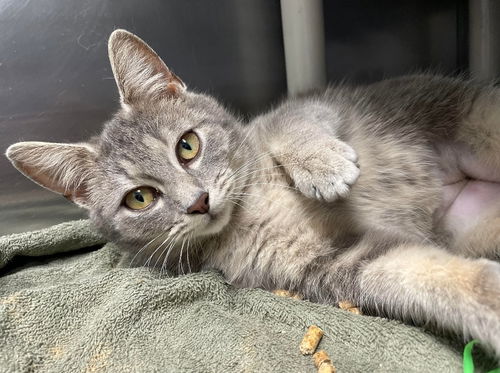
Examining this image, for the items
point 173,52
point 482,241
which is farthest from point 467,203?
point 173,52

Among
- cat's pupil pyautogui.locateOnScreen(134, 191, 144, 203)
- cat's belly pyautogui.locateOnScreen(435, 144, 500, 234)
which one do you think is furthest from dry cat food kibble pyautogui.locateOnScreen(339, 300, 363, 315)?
cat's pupil pyautogui.locateOnScreen(134, 191, 144, 203)

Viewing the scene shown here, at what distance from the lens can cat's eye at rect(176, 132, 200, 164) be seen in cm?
136

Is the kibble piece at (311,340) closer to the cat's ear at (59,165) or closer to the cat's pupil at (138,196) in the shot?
the cat's pupil at (138,196)

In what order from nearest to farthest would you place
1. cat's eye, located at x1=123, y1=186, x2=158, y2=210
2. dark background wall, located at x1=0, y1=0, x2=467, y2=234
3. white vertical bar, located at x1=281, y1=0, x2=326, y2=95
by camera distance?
cat's eye, located at x1=123, y1=186, x2=158, y2=210, dark background wall, located at x1=0, y1=0, x2=467, y2=234, white vertical bar, located at x1=281, y1=0, x2=326, y2=95

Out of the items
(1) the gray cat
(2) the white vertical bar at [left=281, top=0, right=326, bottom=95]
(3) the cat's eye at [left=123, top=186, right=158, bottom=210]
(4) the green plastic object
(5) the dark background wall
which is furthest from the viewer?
(2) the white vertical bar at [left=281, top=0, right=326, bottom=95]

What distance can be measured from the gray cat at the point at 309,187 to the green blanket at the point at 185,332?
0.08 metres

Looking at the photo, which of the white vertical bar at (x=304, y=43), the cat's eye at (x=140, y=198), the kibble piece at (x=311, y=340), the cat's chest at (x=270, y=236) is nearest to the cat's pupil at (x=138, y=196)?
the cat's eye at (x=140, y=198)

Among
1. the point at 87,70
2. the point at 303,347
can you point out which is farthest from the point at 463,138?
the point at 87,70

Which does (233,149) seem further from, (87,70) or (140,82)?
(87,70)

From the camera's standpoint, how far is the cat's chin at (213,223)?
126cm

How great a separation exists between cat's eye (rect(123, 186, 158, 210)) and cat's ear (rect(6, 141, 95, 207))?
16 cm

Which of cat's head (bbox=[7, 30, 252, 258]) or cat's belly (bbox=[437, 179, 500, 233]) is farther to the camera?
cat's belly (bbox=[437, 179, 500, 233])

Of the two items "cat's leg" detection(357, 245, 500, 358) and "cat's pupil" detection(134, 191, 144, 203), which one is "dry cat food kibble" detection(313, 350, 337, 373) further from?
"cat's pupil" detection(134, 191, 144, 203)

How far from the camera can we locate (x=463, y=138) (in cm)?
153
